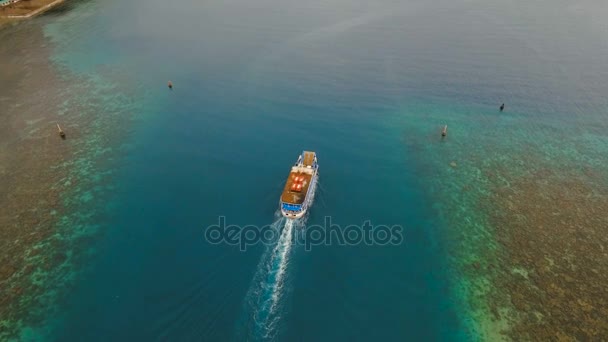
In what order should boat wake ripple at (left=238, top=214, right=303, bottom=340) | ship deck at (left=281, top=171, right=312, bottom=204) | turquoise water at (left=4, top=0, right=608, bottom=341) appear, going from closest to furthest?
boat wake ripple at (left=238, top=214, right=303, bottom=340), turquoise water at (left=4, top=0, right=608, bottom=341), ship deck at (left=281, top=171, right=312, bottom=204)

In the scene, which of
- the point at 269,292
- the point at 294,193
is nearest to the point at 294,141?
the point at 294,193

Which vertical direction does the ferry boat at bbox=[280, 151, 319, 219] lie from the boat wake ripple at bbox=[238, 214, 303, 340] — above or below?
above

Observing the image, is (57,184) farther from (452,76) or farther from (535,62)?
(535,62)

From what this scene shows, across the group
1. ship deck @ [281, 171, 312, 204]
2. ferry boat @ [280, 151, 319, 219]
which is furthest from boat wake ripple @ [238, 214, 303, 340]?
ship deck @ [281, 171, 312, 204]

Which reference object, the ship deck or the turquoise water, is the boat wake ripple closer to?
the turquoise water

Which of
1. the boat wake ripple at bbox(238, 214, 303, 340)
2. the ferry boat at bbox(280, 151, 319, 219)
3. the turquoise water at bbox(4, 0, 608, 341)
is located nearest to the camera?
the boat wake ripple at bbox(238, 214, 303, 340)

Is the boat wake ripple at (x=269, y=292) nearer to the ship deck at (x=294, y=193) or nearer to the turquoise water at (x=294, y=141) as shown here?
the turquoise water at (x=294, y=141)
